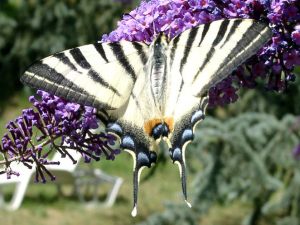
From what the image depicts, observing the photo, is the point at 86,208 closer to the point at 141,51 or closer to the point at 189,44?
the point at 141,51

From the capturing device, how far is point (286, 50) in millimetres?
2490

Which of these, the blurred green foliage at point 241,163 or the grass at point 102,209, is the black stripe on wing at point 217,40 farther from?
the grass at point 102,209

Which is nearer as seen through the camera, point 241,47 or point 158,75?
point 241,47

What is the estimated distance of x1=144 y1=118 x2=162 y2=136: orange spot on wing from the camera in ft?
8.34

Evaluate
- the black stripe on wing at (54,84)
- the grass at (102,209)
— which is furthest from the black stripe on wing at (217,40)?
the grass at (102,209)

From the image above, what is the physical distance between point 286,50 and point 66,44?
396 inches

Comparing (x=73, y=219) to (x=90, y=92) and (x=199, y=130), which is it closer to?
(x=199, y=130)

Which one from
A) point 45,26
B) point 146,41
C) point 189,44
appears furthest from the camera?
point 45,26

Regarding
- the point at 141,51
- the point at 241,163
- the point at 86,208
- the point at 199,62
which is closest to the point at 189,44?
the point at 199,62

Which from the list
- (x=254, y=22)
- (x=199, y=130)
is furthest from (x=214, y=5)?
(x=199, y=130)

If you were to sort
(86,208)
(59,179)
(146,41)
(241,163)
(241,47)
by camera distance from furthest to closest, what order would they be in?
(86,208), (59,179), (241,163), (146,41), (241,47)

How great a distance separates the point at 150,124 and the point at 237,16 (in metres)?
0.56

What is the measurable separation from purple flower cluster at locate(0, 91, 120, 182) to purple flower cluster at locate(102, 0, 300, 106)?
366 millimetres

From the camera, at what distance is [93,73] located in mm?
2521
